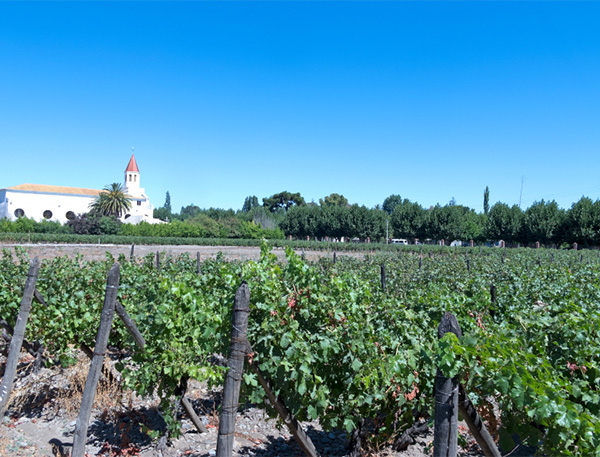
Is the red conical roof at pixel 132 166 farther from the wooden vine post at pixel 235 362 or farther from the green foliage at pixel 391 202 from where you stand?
the wooden vine post at pixel 235 362

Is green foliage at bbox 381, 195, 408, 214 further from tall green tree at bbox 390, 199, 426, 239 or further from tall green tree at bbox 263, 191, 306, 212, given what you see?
tall green tree at bbox 390, 199, 426, 239

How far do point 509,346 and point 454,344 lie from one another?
2.56 ft

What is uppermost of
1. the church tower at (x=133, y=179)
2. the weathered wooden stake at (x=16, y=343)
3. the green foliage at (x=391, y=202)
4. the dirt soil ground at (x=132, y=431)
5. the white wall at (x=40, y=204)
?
the green foliage at (x=391, y=202)

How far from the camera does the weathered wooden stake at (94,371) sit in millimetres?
3402

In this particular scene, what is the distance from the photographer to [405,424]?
3.39 meters

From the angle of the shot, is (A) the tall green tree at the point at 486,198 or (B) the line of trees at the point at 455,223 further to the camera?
(A) the tall green tree at the point at 486,198

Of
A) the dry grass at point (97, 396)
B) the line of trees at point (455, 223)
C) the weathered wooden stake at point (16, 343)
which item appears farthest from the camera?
the line of trees at point (455, 223)

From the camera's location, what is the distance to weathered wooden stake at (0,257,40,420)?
4.04m

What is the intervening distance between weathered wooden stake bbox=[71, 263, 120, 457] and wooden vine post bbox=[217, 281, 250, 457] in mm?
1423

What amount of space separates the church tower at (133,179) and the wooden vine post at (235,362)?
7412 centimetres

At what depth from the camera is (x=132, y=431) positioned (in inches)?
171

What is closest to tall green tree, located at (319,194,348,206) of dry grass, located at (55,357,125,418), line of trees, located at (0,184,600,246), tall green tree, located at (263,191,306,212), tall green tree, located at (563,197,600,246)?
tall green tree, located at (263,191,306,212)

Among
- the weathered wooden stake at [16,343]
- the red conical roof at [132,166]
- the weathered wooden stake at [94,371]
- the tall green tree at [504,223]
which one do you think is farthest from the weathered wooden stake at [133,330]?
the red conical roof at [132,166]

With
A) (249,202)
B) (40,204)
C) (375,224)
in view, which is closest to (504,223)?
(375,224)
